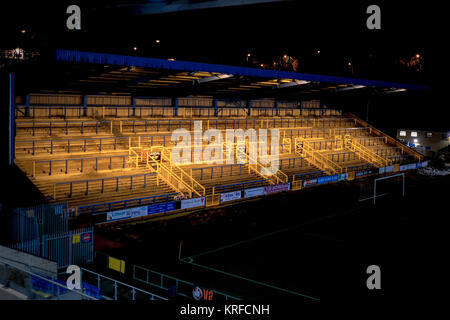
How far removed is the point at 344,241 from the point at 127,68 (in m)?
13.9

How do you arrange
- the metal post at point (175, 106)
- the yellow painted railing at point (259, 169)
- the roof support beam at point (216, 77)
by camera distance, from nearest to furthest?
the roof support beam at point (216, 77) < the yellow painted railing at point (259, 169) < the metal post at point (175, 106)

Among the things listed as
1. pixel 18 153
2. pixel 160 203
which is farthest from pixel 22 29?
pixel 160 203

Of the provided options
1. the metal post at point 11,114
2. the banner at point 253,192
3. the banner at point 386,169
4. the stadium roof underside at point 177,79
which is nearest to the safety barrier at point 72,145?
the metal post at point 11,114

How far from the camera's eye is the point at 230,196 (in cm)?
2545

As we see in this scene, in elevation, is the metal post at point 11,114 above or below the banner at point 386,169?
above

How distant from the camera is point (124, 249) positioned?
58.1ft

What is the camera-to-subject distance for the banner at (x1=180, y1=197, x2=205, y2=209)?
75.9 feet

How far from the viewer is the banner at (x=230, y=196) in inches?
987

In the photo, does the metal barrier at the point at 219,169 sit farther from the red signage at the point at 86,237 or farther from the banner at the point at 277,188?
the red signage at the point at 86,237

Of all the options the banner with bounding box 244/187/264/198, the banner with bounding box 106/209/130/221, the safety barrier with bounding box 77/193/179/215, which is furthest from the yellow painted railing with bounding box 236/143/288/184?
the banner with bounding box 106/209/130/221

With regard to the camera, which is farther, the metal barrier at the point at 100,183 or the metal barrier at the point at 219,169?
the metal barrier at the point at 219,169

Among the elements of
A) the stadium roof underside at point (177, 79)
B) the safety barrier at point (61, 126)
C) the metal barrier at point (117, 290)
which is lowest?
the metal barrier at point (117, 290)

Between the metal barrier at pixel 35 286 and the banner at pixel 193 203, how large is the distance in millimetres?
13500
